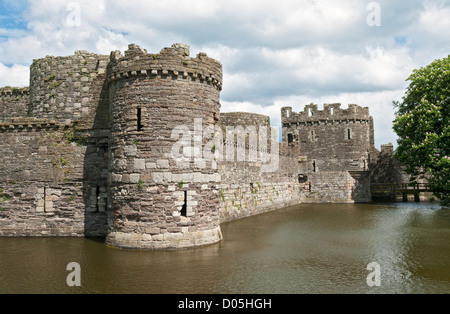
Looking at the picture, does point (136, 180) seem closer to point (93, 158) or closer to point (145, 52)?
point (93, 158)

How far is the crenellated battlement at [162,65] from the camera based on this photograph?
1236 centimetres

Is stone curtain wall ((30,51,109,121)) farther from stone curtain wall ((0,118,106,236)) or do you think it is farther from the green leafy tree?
the green leafy tree

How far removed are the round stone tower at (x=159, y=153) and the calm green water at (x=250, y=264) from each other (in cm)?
86

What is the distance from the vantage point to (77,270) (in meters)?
9.43

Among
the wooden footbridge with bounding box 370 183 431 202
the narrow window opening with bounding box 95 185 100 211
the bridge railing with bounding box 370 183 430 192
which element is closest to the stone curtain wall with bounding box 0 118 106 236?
the narrow window opening with bounding box 95 185 100 211

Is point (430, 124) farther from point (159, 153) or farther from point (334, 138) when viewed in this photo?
point (159, 153)

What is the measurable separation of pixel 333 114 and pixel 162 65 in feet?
79.5

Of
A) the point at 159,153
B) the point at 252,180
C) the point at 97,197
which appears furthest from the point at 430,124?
the point at 97,197

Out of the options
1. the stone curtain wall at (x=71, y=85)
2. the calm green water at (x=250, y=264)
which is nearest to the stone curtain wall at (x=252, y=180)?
A: the calm green water at (x=250, y=264)

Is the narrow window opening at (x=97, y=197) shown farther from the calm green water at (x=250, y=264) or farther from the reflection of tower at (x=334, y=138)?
the reflection of tower at (x=334, y=138)

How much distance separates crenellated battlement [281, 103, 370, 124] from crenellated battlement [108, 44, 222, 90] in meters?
22.5

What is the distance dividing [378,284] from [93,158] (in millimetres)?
11614

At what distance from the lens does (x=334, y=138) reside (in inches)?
1297

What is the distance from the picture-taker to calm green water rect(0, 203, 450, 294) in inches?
324
